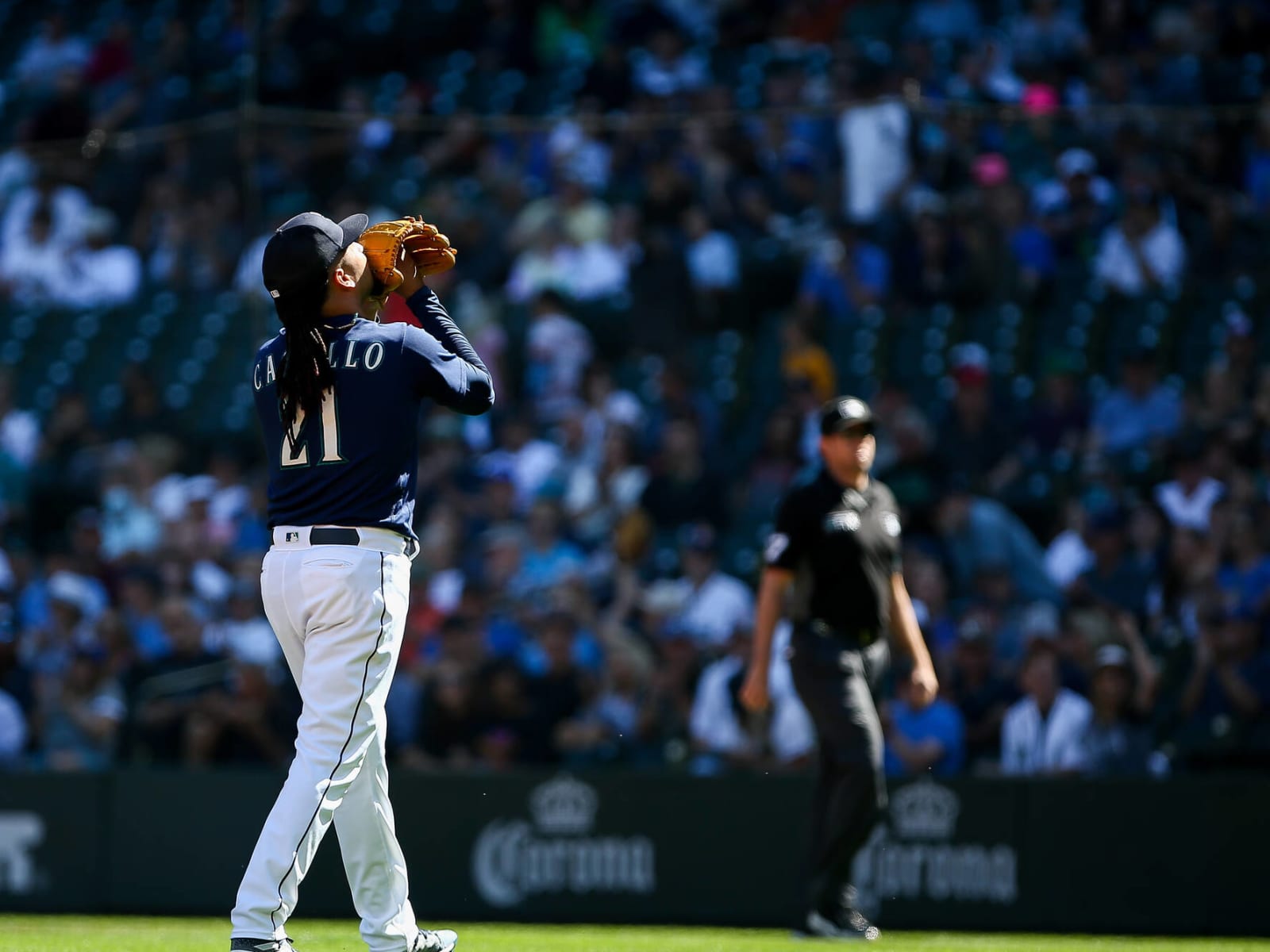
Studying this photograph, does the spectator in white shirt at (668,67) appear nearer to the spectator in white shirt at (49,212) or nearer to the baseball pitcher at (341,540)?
the spectator in white shirt at (49,212)

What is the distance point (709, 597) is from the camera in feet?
32.9

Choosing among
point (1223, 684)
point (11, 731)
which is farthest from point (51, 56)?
point (1223, 684)

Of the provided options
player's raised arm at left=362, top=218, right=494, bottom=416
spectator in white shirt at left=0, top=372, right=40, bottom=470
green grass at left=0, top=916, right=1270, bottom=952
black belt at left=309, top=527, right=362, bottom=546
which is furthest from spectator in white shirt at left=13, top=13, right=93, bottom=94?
black belt at left=309, top=527, right=362, bottom=546

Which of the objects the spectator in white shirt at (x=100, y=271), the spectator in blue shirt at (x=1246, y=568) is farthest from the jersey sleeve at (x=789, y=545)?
the spectator in white shirt at (x=100, y=271)

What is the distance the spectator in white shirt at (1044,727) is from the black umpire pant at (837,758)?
6.71 feet

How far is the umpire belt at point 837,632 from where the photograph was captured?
6.82 metres

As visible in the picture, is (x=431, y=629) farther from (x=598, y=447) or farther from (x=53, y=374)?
(x=53, y=374)

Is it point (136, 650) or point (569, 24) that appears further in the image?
point (569, 24)

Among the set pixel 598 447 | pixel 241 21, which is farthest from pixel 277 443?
pixel 241 21

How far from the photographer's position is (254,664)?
938 centimetres

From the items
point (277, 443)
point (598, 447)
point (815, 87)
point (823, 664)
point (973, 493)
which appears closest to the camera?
A: point (277, 443)

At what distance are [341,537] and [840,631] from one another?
2739 millimetres

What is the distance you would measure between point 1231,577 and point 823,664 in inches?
128

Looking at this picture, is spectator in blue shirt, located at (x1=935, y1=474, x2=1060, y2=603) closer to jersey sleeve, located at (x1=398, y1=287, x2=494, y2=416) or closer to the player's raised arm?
the player's raised arm
